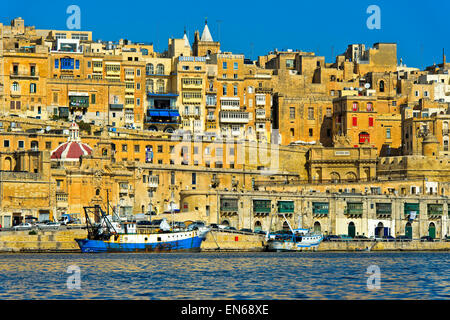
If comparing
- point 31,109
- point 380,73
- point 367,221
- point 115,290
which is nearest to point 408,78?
point 380,73

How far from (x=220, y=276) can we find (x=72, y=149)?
47.8 meters

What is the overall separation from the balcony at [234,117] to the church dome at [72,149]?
83.0ft

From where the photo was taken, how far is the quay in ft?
265

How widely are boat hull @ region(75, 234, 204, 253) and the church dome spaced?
17.4m

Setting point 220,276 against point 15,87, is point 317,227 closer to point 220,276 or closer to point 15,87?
point 15,87

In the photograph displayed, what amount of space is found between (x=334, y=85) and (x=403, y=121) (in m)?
11.8

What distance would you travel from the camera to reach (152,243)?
3314 inches

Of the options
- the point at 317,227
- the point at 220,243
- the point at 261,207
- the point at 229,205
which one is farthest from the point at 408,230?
the point at 220,243

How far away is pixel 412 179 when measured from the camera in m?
111

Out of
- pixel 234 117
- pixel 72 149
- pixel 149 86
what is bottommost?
pixel 72 149

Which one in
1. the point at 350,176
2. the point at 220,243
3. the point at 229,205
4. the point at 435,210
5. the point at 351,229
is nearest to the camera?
the point at 220,243

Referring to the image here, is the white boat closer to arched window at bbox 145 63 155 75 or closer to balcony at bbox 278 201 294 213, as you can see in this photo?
balcony at bbox 278 201 294 213

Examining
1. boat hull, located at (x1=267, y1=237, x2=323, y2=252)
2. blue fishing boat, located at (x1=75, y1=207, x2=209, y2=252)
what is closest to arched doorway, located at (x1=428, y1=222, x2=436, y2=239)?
boat hull, located at (x1=267, y1=237, x2=323, y2=252)
